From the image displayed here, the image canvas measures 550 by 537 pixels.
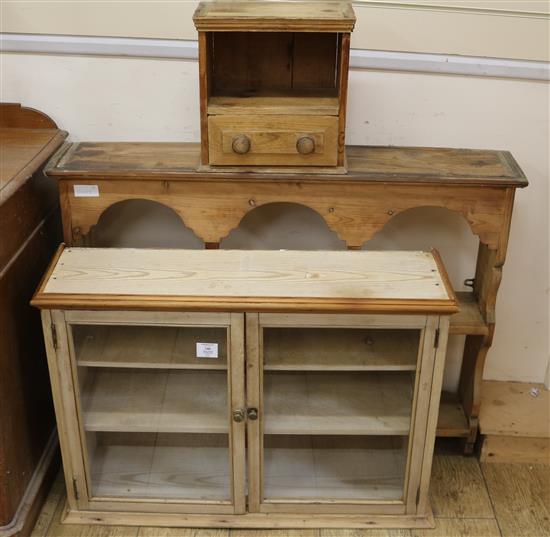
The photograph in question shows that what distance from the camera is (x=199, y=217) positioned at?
6.68 ft

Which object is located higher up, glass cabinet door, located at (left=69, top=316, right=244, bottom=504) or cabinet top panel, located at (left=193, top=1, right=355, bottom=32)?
cabinet top panel, located at (left=193, top=1, right=355, bottom=32)

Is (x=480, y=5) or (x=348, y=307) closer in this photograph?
(x=348, y=307)

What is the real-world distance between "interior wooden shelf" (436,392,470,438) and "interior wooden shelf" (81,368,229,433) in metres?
0.76

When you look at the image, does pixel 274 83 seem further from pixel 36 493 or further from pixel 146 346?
pixel 36 493

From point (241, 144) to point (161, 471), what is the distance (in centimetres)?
99

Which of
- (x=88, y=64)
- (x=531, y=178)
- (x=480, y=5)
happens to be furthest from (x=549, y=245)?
(x=88, y=64)

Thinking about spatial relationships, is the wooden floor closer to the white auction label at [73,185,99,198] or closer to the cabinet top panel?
the white auction label at [73,185,99,198]

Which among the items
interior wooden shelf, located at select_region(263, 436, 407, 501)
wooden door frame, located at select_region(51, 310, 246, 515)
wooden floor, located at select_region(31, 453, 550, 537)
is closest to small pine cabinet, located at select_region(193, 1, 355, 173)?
wooden door frame, located at select_region(51, 310, 246, 515)

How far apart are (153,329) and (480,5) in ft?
4.18

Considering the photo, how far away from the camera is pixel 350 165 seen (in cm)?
203

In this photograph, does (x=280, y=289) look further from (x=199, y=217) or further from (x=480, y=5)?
(x=480, y=5)

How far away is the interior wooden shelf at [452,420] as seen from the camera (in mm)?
2369

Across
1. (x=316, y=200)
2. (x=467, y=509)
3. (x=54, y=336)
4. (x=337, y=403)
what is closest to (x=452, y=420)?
(x=467, y=509)

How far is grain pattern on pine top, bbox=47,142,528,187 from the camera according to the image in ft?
6.43
